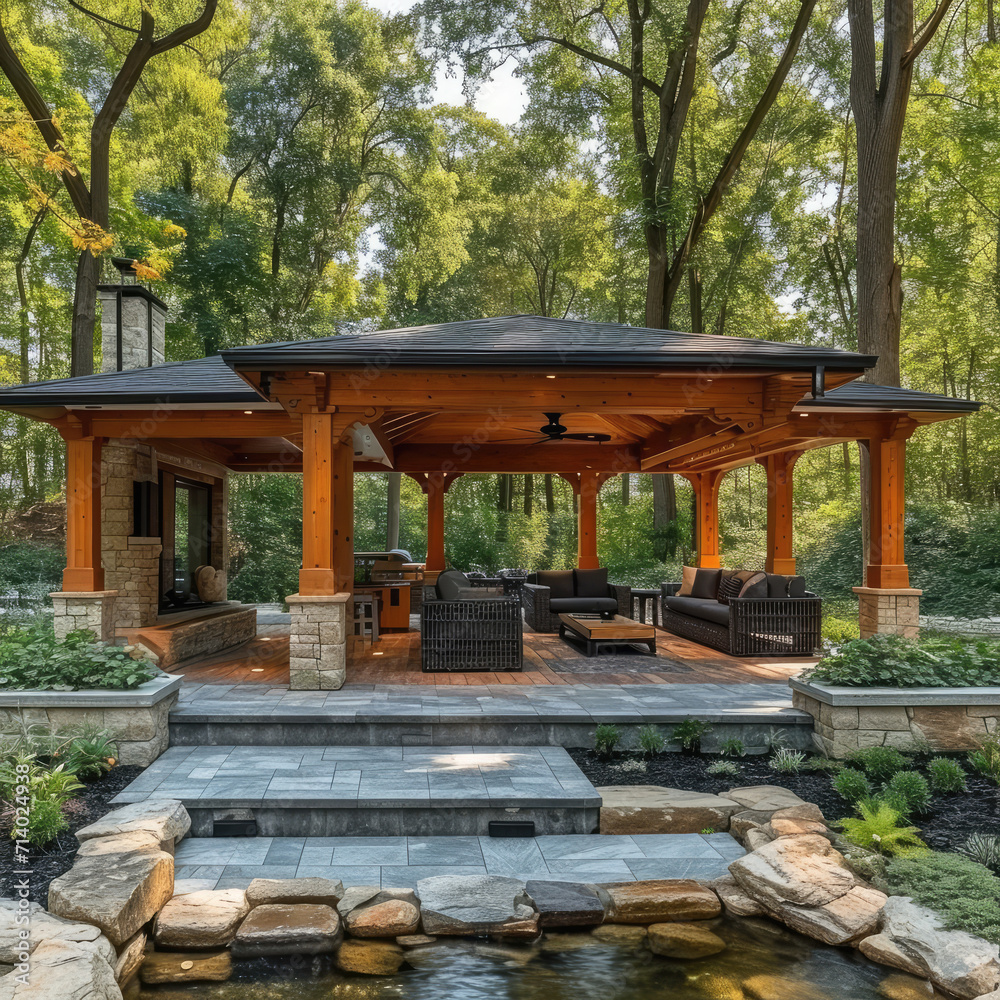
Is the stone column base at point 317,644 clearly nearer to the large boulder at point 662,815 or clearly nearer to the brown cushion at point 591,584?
the large boulder at point 662,815

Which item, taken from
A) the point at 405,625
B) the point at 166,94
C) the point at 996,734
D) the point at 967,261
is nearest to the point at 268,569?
the point at 405,625

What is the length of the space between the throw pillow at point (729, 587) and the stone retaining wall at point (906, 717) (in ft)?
12.7

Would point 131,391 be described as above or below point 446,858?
above

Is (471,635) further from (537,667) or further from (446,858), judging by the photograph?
(446,858)

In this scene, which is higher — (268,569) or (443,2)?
(443,2)

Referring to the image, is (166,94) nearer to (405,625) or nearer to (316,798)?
(405,625)

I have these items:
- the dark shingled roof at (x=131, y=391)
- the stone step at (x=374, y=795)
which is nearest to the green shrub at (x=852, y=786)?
the stone step at (x=374, y=795)

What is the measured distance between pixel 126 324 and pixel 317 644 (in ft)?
17.4

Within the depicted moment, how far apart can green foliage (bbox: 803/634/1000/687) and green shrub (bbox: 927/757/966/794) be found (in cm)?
82

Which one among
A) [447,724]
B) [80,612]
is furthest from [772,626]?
[80,612]

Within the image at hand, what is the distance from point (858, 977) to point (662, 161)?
13.9m

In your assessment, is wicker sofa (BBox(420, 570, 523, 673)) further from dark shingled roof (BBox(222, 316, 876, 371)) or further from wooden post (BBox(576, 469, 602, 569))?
wooden post (BBox(576, 469, 602, 569))

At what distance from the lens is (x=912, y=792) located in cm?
444

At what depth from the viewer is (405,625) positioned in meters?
10.9
